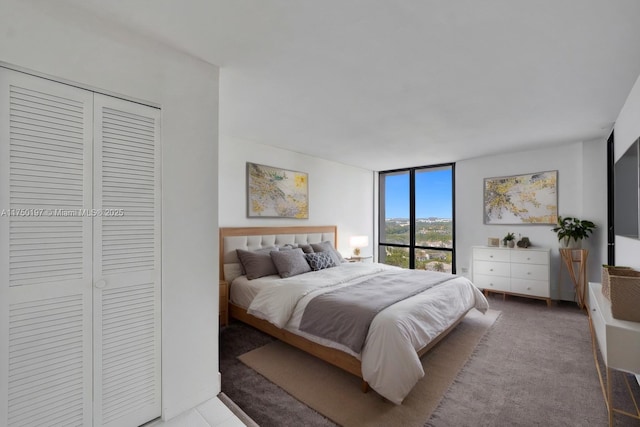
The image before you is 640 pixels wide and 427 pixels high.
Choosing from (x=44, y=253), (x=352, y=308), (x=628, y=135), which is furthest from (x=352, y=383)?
(x=628, y=135)

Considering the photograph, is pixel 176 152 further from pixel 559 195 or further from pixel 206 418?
pixel 559 195

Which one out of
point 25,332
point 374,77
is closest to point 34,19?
point 25,332

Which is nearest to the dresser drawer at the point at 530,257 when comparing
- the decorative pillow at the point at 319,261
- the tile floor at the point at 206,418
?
A: the decorative pillow at the point at 319,261

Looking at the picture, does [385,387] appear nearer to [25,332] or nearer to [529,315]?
[25,332]

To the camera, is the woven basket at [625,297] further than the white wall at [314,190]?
No

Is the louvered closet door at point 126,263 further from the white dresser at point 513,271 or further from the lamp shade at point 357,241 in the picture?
the white dresser at point 513,271

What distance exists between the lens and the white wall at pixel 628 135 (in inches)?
91.4

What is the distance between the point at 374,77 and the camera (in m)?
2.32

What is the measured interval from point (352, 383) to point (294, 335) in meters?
0.70

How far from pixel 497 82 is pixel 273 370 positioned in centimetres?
307

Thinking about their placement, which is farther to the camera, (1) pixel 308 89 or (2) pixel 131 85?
(1) pixel 308 89

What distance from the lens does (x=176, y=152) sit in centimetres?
189

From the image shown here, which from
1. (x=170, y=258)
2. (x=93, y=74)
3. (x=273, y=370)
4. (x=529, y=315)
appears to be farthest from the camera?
(x=529, y=315)

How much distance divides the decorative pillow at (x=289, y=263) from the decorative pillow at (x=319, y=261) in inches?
4.3
